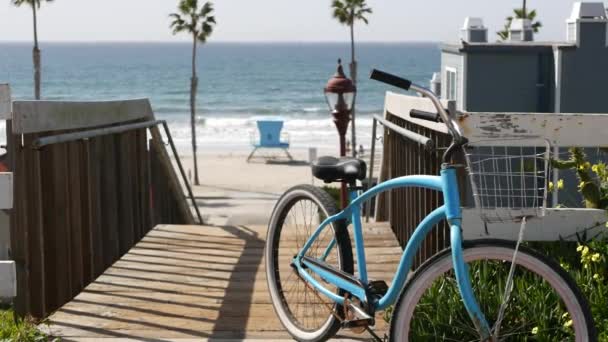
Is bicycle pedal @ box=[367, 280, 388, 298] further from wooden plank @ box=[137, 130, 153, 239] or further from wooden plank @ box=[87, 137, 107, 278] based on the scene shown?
wooden plank @ box=[137, 130, 153, 239]

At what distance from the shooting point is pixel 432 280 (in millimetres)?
3504

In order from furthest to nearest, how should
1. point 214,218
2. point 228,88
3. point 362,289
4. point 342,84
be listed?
point 228,88 < point 214,218 < point 342,84 < point 362,289

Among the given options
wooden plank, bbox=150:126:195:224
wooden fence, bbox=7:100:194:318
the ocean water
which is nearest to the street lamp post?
wooden plank, bbox=150:126:195:224

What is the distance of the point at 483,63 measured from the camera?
20891mm

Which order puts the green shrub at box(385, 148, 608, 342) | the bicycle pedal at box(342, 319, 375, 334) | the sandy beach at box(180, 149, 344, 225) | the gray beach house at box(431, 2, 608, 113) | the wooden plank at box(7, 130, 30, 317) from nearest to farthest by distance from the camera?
the bicycle pedal at box(342, 319, 375, 334) < the green shrub at box(385, 148, 608, 342) < the wooden plank at box(7, 130, 30, 317) < the gray beach house at box(431, 2, 608, 113) < the sandy beach at box(180, 149, 344, 225)

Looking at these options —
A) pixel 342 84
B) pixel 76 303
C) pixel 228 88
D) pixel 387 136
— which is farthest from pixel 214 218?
pixel 228 88

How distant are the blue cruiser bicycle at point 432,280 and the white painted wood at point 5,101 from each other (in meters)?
1.39

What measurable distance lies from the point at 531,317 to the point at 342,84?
6.21m

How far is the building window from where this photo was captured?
22.2m

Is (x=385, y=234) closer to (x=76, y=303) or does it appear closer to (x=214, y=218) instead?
(x=76, y=303)

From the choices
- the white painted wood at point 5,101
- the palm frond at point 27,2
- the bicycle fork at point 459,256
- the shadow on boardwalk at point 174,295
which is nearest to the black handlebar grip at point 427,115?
the bicycle fork at point 459,256

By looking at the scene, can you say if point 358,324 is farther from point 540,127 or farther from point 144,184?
point 144,184

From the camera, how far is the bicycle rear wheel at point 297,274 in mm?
4324

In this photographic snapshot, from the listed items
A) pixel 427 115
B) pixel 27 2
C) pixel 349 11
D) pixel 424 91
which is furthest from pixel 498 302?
pixel 349 11
